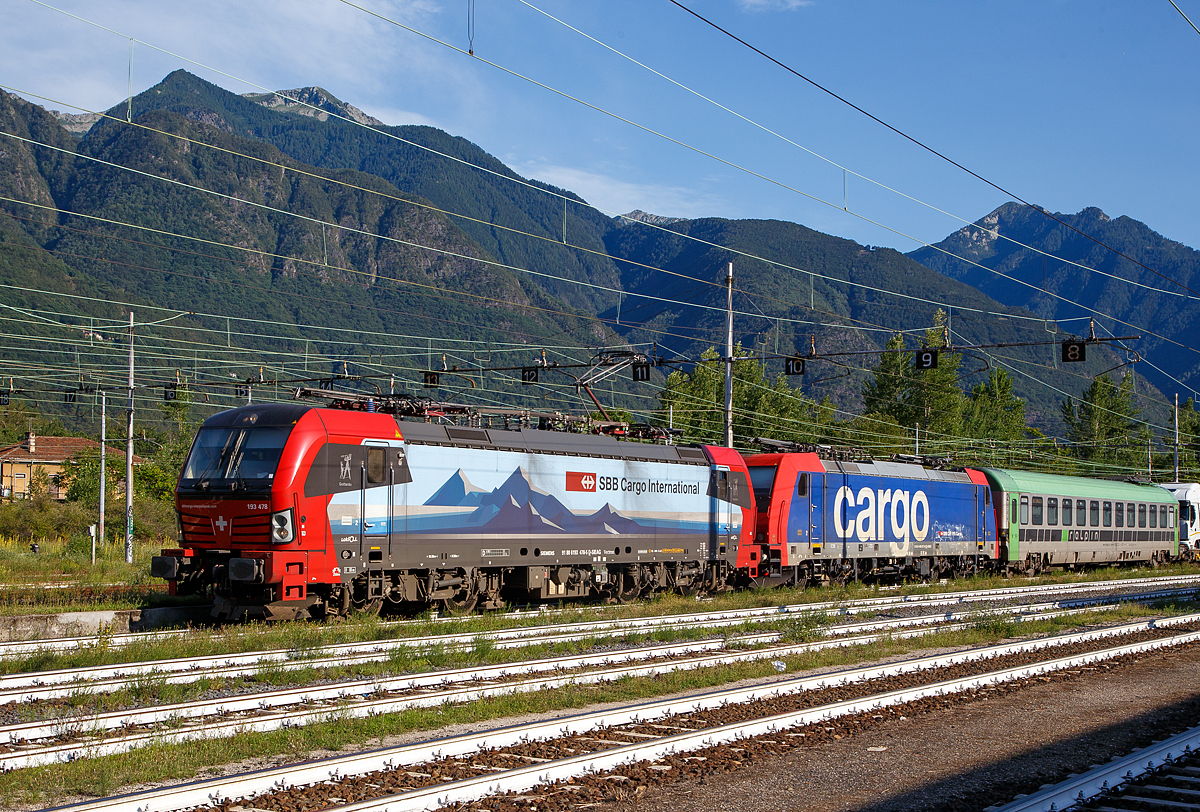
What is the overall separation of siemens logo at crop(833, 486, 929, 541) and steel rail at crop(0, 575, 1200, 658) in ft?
9.58

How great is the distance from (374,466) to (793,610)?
964cm

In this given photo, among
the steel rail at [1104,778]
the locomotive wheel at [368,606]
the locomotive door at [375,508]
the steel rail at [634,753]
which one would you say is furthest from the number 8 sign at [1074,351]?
the locomotive wheel at [368,606]

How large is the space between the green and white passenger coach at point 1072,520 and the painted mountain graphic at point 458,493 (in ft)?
74.5

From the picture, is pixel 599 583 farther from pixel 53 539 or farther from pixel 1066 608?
pixel 53 539

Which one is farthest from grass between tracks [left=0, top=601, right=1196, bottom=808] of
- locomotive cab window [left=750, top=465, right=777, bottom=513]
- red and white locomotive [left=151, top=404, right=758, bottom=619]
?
locomotive cab window [left=750, top=465, right=777, bottom=513]

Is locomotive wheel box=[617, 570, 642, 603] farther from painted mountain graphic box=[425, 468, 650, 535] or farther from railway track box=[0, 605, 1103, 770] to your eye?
railway track box=[0, 605, 1103, 770]

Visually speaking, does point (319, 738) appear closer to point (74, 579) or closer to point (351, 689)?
point (351, 689)

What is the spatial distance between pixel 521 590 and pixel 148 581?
10.8 m

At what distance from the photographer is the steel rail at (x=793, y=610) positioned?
14.9 meters

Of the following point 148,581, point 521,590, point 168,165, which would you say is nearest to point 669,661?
point 521,590

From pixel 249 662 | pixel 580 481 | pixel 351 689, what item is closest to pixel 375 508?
pixel 249 662

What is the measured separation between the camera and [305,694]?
11375mm

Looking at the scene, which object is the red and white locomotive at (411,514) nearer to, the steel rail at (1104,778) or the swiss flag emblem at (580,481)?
the swiss flag emblem at (580,481)

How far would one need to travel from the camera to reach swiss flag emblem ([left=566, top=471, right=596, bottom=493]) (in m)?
22.6
